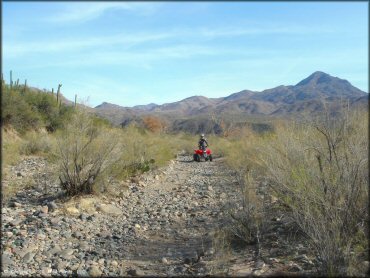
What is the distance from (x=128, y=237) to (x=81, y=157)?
317 cm

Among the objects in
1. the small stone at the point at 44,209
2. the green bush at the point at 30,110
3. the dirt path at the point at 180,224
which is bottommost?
the dirt path at the point at 180,224

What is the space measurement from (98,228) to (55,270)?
2152 millimetres

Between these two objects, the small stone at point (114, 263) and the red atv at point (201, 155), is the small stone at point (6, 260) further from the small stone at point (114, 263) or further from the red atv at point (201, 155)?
the red atv at point (201, 155)

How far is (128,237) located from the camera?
7.67m

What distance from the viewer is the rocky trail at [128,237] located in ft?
19.1

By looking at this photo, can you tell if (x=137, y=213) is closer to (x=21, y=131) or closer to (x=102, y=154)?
(x=102, y=154)

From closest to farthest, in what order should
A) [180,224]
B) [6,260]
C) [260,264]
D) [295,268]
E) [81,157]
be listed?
[295,268], [260,264], [6,260], [180,224], [81,157]

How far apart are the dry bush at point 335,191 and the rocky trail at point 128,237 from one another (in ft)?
1.56

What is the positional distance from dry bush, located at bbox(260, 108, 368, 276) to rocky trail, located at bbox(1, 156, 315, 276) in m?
0.48

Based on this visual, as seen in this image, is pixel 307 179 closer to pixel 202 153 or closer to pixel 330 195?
pixel 330 195

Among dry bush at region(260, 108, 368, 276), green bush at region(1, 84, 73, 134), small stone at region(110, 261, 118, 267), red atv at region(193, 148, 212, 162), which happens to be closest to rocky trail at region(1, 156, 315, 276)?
small stone at region(110, 261, 118, 267)

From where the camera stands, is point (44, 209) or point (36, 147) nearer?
point (44, 209)

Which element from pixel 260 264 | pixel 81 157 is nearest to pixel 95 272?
pixel 260 264

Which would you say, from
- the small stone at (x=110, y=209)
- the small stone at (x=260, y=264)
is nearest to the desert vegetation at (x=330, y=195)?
the small stone at (x=260, y=264)
